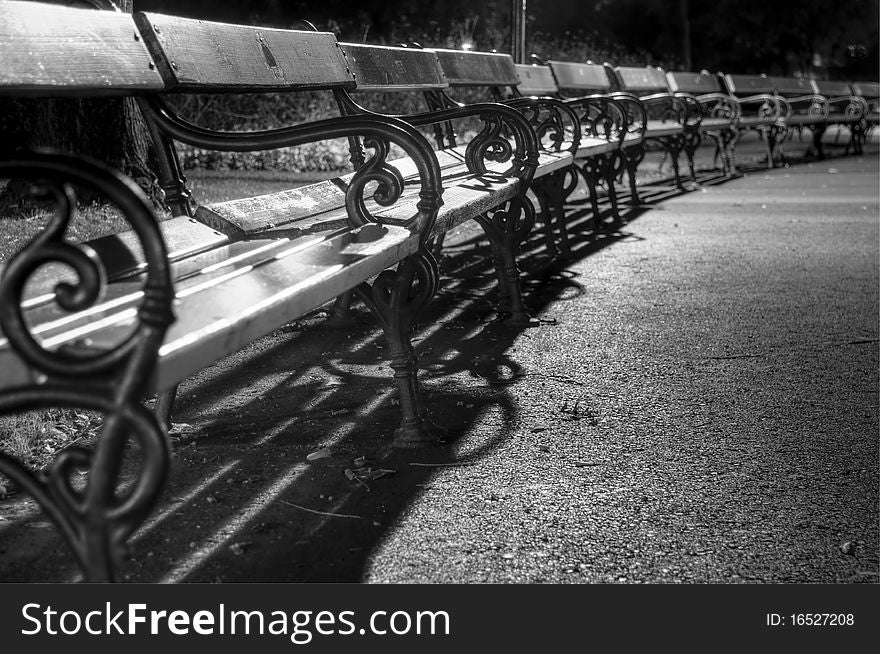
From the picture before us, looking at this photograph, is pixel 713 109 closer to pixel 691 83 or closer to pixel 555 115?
pixel 691 83

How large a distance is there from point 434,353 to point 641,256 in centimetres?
265

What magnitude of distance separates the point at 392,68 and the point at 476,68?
4.82 feet

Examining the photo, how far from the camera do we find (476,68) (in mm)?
6359

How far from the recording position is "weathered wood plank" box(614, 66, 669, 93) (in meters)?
10.8

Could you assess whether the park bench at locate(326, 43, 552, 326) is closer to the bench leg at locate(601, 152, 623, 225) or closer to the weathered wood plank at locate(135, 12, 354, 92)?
the weathered wood plank at locate(135, 12, 354, 92)

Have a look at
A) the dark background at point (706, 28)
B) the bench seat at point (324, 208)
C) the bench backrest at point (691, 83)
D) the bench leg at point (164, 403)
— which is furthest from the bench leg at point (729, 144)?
the dark background at point (706, 28)

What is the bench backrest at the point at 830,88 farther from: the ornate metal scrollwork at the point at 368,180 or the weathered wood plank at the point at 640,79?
the ornate metal scrollwork at the point at 368,180

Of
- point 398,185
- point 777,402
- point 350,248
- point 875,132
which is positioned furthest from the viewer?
point 875,132

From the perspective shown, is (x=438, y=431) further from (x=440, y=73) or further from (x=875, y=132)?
(x=875, y=132)

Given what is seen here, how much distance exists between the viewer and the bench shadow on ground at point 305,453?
7.93 feet

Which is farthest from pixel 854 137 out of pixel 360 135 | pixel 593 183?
pixel 360 135

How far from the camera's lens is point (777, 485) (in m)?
2.85

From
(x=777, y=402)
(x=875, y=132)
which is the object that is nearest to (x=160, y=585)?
(x=777, y=402)

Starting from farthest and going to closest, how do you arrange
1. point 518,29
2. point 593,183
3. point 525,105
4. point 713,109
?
point 713,109 < point 518,29 < point 593,183 < point 525,105
